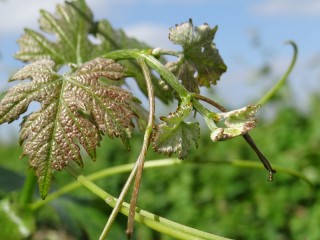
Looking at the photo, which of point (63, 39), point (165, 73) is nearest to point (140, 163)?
point (165, 73)

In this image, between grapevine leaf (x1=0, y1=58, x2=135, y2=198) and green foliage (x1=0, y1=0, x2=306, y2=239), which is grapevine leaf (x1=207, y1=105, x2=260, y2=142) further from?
grapevine leaf (x1=0, y1=58, x2=135, y2=198)

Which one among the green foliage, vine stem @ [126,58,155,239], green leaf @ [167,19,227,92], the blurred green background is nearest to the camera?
vine stem @ [126,58,155,239]

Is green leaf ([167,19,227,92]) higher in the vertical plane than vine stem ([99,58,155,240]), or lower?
higher

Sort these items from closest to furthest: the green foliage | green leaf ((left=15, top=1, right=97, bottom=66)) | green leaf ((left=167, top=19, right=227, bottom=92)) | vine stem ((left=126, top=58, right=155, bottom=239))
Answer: vine stem ((left=126, top=58, right=155, bottom=239)) → the green foliage → green leaf ((left=167, top=19, right=227, bottom=92)) → green leaf ((left=15, top=1, right=97, bottom=66))

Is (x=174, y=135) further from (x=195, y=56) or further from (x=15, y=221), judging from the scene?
(x=15, y=221)

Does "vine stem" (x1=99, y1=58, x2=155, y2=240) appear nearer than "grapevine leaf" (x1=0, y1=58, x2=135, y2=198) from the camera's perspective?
Yes

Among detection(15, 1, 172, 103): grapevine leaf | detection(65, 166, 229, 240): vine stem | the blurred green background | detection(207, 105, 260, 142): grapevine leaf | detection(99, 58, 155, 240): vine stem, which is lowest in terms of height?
the blurred green background

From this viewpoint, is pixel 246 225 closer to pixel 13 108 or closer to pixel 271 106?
pixel 271 106

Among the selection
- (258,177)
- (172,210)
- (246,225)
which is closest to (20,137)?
(246,225)

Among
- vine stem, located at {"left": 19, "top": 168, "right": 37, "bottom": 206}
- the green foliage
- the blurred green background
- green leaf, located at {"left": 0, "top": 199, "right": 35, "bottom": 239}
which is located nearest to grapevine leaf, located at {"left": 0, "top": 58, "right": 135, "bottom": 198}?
the green foliage
